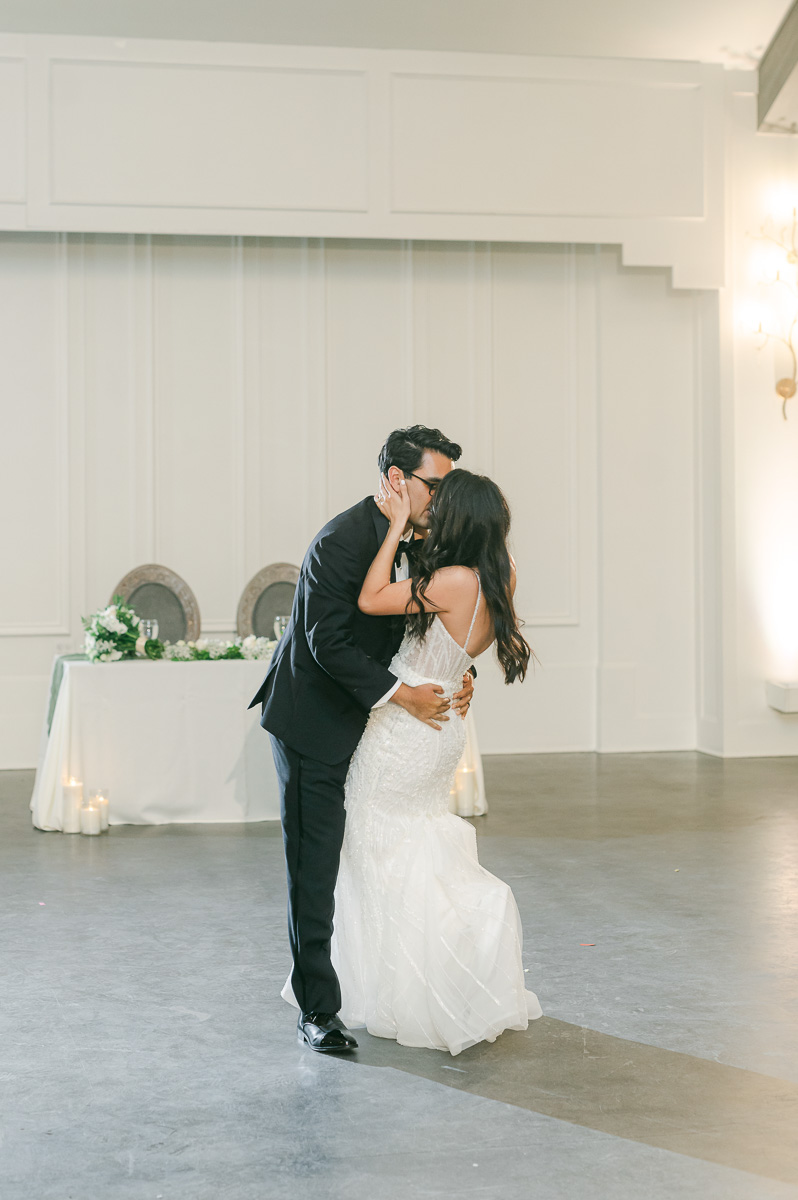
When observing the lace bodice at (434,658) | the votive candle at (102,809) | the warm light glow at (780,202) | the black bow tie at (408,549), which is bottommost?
the votive candle at (102,809)

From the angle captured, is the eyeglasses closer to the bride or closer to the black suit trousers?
the bride

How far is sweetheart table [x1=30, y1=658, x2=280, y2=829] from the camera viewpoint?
5934 mm

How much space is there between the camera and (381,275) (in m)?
8.09

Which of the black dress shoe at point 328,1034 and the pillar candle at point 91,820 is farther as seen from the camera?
the pillar candle at point 91,820

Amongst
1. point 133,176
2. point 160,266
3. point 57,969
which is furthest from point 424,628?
point 160,266

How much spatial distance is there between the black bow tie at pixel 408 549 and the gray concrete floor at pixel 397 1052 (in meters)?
1.29

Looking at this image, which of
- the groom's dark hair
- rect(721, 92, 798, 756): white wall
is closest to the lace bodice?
the groom's dark hair

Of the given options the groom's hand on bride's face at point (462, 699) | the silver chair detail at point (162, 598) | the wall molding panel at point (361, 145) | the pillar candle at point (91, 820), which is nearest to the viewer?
the groom's hand on bride's face at point (462, 699)

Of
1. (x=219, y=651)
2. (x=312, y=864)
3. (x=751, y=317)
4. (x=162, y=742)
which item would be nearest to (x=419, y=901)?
(x=312, y=864)

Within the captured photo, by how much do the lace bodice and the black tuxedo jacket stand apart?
0.29 feet

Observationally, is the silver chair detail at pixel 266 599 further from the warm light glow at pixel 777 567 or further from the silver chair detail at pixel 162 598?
the warm light glow at pixel 777 567

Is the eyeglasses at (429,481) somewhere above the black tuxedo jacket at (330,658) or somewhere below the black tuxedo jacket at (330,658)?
above

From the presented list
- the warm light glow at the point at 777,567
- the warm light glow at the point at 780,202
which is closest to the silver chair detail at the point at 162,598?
the warm light glow at the point at 777,567

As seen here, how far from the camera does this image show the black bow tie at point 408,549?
316 centimetres
